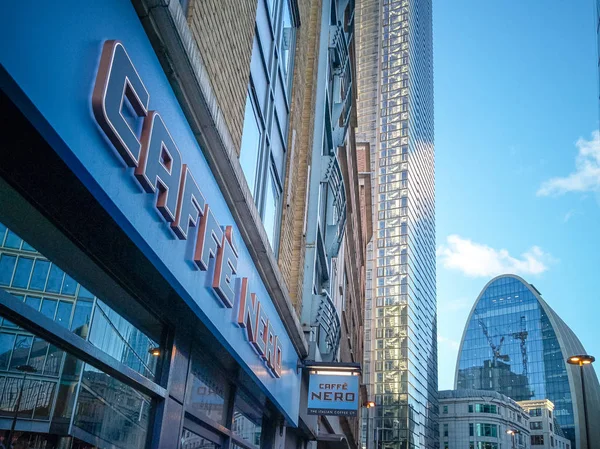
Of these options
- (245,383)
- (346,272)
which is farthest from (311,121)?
(346,272)

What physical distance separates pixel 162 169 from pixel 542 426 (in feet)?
479

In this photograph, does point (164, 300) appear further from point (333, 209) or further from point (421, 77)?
point (421, 77)

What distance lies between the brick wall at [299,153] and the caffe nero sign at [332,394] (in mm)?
1457

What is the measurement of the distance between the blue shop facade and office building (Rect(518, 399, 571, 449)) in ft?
463

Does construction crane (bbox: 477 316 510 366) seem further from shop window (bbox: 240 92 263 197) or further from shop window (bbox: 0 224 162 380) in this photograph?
shop window (bbox: 0 224 162 380)

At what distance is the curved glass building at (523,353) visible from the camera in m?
158

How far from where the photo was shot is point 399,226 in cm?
11712

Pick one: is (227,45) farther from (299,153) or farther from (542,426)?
(542,426)

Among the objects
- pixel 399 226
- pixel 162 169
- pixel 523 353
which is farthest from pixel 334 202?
pixel 523 353

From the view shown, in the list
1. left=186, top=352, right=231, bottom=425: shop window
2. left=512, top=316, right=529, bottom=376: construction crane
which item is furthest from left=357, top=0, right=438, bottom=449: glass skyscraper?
left=186, top=352, right=231, bottom=425: shop window

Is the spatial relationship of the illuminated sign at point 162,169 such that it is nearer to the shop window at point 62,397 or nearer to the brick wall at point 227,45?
the shop window at point 62,397

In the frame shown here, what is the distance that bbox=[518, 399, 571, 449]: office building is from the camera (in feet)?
431

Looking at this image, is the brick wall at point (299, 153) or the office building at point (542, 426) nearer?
the brick wall at point (299, 153)

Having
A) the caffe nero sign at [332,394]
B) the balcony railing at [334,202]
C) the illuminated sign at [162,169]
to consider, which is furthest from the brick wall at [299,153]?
the illuminated sign at [162,169]
